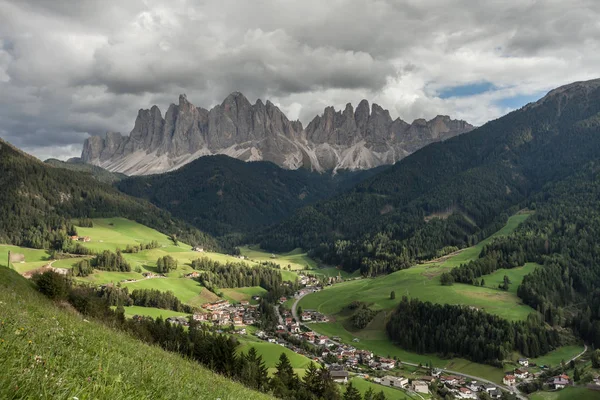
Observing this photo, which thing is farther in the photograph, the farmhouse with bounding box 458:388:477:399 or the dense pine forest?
the dense pine forest

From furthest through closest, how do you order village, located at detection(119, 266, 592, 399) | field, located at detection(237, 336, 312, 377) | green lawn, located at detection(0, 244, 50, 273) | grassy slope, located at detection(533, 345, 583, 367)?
green lawn, located at detection(0, 244, 50, 273) < grassy slope, located at detection(533, 345, 583, 367) < village, located at detection(119, 266, 592, 399) < field, located at detection(237, 336, 312, 377)

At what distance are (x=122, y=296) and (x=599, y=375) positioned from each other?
12645 centimetres

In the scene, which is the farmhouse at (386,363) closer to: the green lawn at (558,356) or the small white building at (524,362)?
the small white building at (524,362)

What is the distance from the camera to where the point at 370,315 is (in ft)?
470

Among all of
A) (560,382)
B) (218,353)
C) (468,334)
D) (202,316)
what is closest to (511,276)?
(468,334)

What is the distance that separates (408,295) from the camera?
15175 cm

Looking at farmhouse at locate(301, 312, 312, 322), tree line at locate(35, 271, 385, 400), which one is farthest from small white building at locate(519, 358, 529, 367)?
tree line at locate(35, 271, 385, 400)

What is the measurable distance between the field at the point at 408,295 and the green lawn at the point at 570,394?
13.0 meters

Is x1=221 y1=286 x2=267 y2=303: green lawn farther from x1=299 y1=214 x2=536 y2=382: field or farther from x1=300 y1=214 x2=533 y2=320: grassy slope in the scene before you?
x1=300 y1=214 x2=533 y2=320: grassy slope

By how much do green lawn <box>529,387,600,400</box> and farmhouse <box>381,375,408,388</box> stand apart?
27.8 metres

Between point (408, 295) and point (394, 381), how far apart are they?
216 ft

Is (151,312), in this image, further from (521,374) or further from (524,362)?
(524,362)

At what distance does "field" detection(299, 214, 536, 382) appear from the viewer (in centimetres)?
12000

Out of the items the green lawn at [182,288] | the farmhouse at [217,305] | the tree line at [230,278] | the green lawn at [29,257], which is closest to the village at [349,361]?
the farmhouse at [217,305]
